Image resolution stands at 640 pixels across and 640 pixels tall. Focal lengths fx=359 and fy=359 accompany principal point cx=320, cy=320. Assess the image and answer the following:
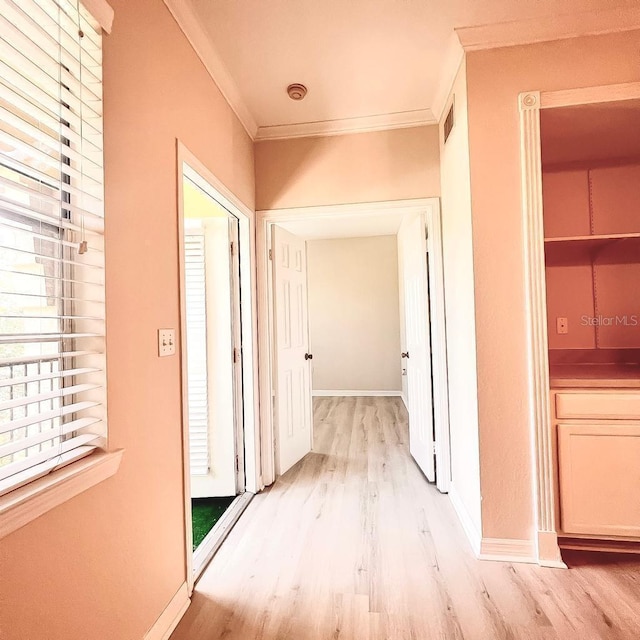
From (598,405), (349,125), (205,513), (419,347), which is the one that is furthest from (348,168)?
(205,513)

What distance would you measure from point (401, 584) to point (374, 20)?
272 cm

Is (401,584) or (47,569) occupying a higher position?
(47,569)

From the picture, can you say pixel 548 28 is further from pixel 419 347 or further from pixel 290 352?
pixel 290 352

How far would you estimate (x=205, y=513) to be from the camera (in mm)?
2416

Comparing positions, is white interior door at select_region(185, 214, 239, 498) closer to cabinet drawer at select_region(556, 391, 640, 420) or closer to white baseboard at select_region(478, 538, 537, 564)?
white baseboard at select_region(478, 538, 537, 564)

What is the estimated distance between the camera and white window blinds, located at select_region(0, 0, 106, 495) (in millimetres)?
883

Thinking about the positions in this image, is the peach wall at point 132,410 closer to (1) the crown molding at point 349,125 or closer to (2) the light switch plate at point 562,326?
(1) the crown molding at point 349,125

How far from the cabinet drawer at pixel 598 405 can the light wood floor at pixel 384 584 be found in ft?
2.37

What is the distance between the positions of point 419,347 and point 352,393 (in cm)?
331

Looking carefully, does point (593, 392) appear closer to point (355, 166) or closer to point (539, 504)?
point (539, 504)

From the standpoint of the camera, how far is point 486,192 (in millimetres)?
1883

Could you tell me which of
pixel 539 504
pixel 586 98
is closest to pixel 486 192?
pixel 586 98

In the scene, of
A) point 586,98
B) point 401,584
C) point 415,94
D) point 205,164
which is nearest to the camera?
point 401,584

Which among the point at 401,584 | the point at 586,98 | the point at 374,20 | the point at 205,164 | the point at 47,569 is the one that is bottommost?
the point at 401,584
